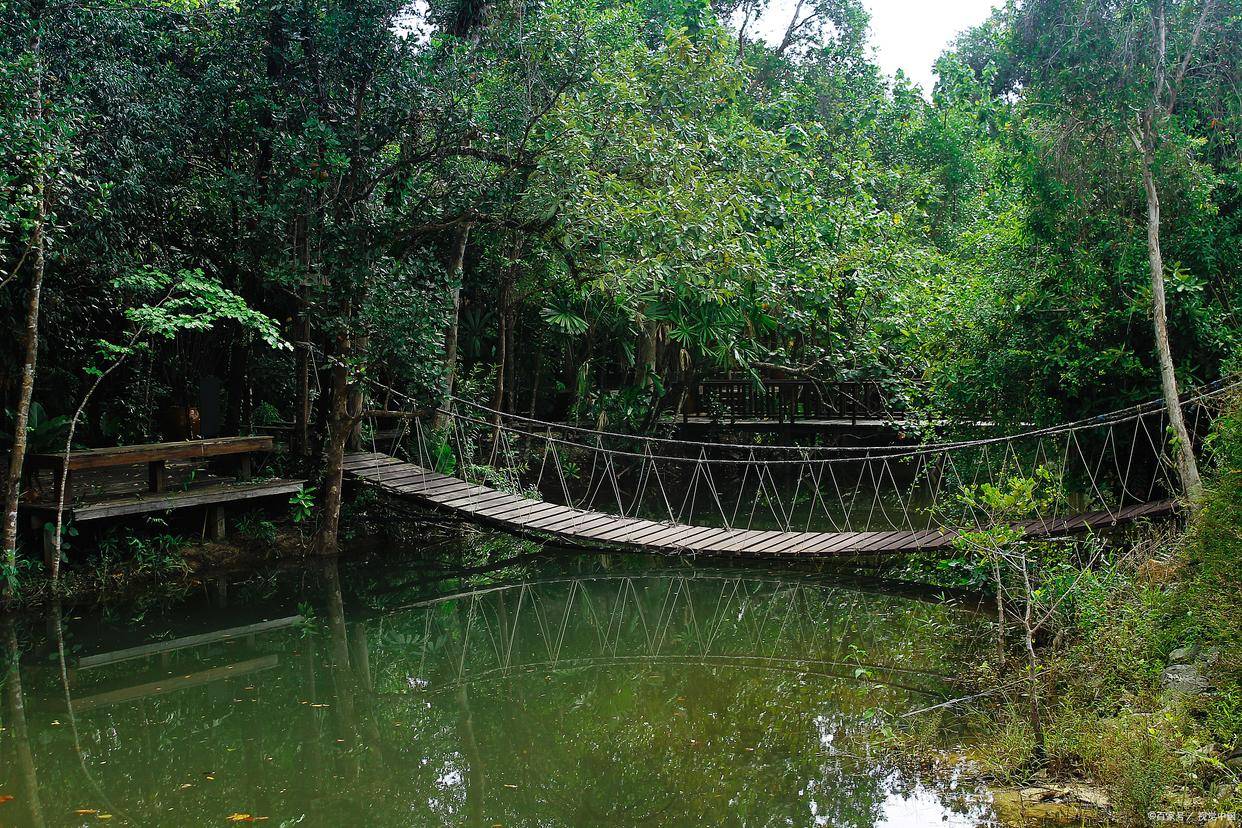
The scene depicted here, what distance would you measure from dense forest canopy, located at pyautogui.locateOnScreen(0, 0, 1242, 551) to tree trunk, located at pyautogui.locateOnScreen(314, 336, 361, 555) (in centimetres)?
9

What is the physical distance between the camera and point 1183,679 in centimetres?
384

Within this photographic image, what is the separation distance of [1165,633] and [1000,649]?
2.37ft

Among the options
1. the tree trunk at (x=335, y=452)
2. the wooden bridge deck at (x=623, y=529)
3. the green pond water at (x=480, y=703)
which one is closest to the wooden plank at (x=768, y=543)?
the wooden bridge deck at (x=623, y=529)

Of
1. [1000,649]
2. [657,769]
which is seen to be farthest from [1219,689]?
[657,769]

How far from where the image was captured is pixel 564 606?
23.1 ft

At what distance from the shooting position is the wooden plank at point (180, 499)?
6758mm

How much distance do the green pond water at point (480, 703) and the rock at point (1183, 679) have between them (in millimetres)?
1006

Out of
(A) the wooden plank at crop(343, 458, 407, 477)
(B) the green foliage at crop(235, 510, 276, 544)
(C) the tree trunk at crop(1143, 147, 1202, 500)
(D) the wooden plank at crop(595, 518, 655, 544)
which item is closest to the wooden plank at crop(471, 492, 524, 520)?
(D) the wooden plank at crop(595, 518, 655, 544)

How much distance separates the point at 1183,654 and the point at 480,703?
3.44 metres

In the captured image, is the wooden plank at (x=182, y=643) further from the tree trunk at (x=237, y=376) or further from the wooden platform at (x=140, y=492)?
the tree trunk at (x=237, y=376)

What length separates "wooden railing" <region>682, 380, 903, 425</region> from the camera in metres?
12.2

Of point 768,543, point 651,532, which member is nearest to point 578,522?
point 651,532

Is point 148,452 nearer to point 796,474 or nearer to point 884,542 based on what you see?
point 884,542

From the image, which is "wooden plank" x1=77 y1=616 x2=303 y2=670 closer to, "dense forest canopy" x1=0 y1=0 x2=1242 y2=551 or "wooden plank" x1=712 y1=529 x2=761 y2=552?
"dense forest canopy" x1=0 y1=0 x2=1242 y2=551
